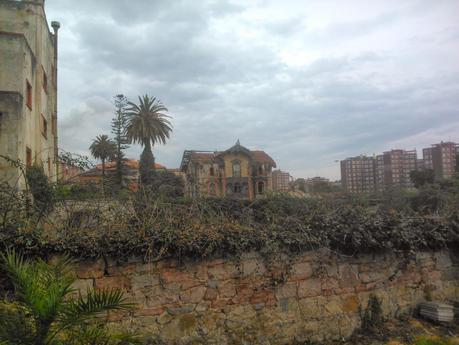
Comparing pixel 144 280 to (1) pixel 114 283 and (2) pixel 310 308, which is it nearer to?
(1) pixel 114 283

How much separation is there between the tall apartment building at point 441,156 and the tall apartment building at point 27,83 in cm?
4154

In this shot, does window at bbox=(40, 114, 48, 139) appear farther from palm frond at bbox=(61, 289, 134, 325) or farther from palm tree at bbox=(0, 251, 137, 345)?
palm frond at bbox=(61, 289, 134, 325)

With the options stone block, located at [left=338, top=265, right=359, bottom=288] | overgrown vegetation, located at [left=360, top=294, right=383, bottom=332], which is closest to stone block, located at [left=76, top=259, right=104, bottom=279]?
stone block, located at [left=338, top=265, right=359, bottom=288]

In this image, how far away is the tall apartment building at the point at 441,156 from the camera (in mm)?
45125

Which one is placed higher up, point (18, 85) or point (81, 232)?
point (18, 85)

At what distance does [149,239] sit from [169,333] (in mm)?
1132

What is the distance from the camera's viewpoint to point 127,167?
107 feet

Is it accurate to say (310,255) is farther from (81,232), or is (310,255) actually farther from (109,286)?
(81,232)

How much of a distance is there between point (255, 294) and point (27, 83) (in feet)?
60.8

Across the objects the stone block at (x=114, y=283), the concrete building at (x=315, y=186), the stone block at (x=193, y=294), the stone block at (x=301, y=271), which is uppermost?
the concrete building at (x=315, y=186)

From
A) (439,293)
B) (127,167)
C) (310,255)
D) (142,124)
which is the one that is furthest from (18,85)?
(142,124)

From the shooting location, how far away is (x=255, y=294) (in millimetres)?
4902

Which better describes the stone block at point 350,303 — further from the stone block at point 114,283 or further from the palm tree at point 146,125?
the palm tree at point 146,125

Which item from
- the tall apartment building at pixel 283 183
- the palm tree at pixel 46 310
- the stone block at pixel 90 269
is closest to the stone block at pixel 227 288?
the stone block at pixel 90 269
